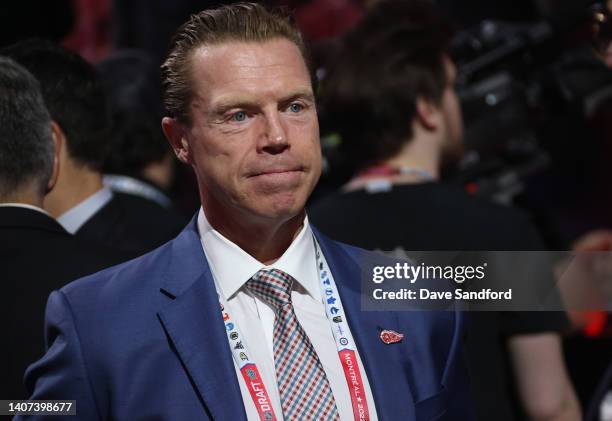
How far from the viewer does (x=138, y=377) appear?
1520 millimetres

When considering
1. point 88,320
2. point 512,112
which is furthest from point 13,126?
point 512,112

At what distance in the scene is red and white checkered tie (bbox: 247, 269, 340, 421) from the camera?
1520 mm

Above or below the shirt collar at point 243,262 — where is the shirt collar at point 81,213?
below

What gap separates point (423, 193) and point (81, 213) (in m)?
0.80

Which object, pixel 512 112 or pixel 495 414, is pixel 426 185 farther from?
pixel 512 112

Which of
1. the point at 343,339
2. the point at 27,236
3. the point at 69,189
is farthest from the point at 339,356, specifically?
the point at 69,189

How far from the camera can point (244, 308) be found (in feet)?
5.27

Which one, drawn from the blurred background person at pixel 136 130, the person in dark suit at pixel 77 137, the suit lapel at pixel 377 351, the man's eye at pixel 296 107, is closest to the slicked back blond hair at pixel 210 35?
the man's eye at pixel 296 107

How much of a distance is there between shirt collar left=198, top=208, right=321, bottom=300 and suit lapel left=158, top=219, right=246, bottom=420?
0.07ft

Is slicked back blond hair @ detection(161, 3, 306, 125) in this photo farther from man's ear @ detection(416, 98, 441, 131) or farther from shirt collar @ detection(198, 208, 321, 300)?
man's ear @ detection(416, 98, 441, 131)

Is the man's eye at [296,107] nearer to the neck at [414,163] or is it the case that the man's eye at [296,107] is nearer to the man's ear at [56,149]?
the man's ear at [56,149]

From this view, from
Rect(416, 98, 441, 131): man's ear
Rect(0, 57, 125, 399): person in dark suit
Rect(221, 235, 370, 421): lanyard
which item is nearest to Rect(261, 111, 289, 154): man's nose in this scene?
Rect(221, 235, 370, 421): lanyard

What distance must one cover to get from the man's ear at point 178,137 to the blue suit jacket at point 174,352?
0.15 meters

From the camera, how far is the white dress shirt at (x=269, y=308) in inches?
60.8
